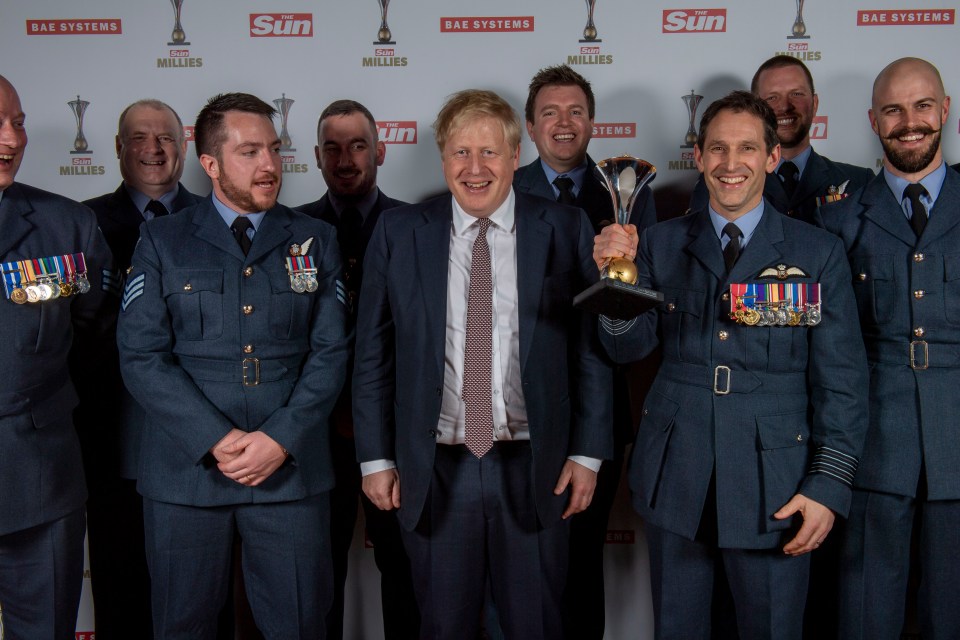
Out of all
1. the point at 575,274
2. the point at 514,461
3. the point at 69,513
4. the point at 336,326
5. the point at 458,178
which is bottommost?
the point at 69,513

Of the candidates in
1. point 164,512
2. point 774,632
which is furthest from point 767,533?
point 164,512

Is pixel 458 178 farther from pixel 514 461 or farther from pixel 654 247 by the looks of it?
pixel 514 461

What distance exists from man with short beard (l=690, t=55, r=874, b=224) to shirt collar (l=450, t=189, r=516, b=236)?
101cm

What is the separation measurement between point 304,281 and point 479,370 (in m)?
0.62

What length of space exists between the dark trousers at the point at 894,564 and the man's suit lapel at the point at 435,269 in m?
1.37

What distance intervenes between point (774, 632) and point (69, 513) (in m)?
2.10

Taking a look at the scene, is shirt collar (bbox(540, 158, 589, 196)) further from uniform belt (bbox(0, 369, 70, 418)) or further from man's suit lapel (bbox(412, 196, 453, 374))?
uniform belt (bbox(0, 369, 70, 418))

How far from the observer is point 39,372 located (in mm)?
2562

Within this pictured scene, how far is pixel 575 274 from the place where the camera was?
2.52 meters

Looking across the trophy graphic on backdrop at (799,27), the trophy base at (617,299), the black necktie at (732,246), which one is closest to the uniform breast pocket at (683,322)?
the black necktie at (732,246)

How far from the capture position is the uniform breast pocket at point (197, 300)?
2490mm

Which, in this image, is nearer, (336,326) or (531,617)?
(531,617)

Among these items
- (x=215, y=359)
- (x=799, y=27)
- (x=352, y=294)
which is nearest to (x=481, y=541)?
(x=215, y=359)

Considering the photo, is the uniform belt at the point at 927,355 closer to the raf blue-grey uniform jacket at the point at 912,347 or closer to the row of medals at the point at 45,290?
the raf blue-grey uniform jacket at the point at 912,347
